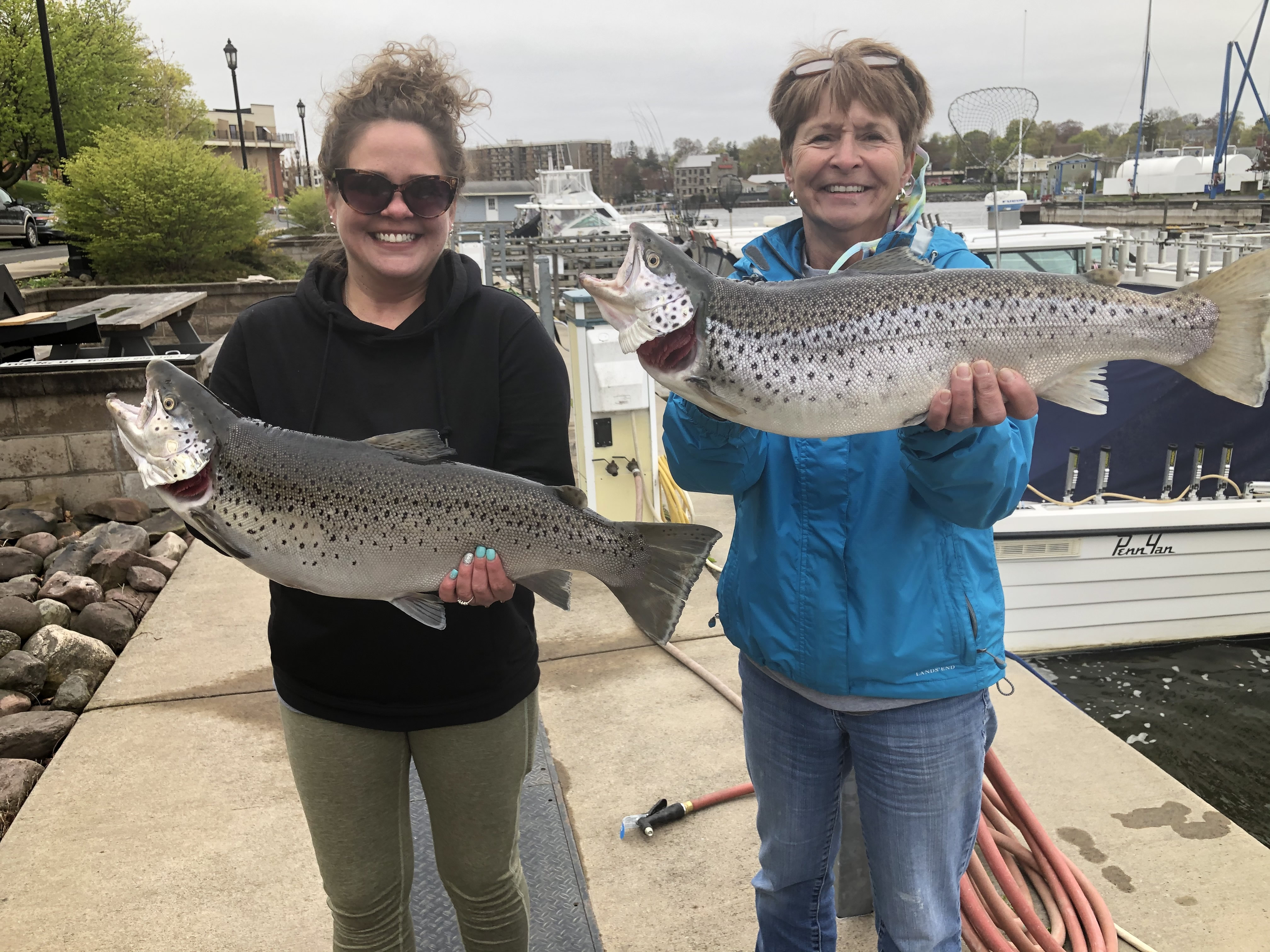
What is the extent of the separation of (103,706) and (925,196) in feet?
15.7

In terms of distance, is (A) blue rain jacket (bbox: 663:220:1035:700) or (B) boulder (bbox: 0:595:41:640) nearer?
(A) blue rain jacket (bbox: 663:220:1035:700)

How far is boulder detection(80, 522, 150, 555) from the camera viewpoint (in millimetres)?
6840

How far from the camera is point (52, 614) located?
5711 mm

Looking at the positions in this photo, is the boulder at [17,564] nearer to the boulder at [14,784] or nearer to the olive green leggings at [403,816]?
the boulder at [14,784]

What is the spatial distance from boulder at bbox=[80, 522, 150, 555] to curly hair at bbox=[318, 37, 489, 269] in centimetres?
544

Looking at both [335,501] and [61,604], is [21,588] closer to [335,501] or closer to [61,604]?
[61,604]

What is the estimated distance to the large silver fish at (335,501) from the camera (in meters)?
2.14

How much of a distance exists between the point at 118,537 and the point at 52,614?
143 cm

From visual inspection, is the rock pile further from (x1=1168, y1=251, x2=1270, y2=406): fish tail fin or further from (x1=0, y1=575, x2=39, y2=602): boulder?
(x1=1168, y1=251, x2=1270, y2=406): fish tail fin

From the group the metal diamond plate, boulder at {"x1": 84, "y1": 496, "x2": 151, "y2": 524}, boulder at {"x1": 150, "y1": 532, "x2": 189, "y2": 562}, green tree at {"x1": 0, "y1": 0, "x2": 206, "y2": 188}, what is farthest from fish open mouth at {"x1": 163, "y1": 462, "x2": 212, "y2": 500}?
green tree at {"x1": 0, "y1": 0, "x2": 206, "y2": 188}

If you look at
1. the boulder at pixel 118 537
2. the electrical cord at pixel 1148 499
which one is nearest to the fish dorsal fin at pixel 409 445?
the boulder at pixel 118 537

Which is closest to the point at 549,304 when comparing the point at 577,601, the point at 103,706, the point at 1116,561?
the point at 577,601

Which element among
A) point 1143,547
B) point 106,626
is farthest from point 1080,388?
point 1143,547

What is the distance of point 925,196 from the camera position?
2518 millimetres
